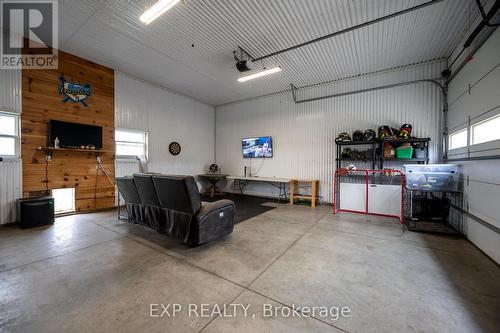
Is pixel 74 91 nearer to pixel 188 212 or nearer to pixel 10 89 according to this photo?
pixel 10 89

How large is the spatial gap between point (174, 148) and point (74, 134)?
112 inches

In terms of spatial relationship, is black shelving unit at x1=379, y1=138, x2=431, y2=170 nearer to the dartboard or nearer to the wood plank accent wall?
the dartboard

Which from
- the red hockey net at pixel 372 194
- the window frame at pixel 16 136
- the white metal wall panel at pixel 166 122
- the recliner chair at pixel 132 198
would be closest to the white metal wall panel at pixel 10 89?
the window frame at pixel 16 136

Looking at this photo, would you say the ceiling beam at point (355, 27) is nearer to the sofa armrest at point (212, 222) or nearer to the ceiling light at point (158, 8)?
the ceiling light at point (158, 8)

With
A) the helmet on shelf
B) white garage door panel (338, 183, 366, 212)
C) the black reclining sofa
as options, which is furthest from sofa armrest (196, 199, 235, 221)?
the helmet on shelf

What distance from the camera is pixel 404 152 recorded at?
16.2ft

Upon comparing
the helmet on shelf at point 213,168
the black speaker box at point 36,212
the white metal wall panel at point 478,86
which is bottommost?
the black speaker box at point 36,212

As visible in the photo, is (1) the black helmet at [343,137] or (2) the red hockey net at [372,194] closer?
(2) the red hockey net at [372,194]

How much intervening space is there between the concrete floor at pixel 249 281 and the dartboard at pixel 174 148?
3.90 m

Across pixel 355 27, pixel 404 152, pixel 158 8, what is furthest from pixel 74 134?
pixel 404 152

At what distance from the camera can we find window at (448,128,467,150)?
3.77 meters

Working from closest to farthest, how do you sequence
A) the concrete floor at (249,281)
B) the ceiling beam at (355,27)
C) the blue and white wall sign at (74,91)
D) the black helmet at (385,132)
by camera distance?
the concrete floor at (249,281), the ceiling beam at (355,27), the blue and white wall sign at (74,91), the black helmet at (385,132)

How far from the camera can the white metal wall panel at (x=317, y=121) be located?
5094mm

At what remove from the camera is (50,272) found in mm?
2324
